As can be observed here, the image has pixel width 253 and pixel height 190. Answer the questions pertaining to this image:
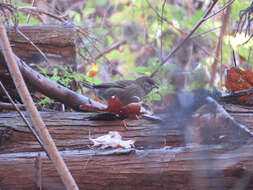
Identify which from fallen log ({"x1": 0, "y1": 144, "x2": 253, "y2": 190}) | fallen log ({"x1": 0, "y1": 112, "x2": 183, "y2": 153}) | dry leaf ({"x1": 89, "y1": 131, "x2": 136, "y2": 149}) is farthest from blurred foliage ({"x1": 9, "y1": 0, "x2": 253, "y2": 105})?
fallen log ({"x1": 0, "y1": 144, "x2": 253, "y2": 190})

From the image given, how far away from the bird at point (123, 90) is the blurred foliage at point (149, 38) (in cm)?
15

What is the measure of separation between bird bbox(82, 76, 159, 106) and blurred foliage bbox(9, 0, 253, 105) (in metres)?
0.15

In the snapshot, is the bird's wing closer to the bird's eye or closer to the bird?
the bird

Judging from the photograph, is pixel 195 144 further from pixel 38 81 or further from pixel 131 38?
pixel 131 38

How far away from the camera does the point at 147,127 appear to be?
2236 millimetres

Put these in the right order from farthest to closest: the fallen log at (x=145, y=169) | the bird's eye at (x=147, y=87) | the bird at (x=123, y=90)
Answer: the bird's eye at (x=147, y=87) < the bird at (x=123, y=90) < the fallen log at (x=145, y=169)

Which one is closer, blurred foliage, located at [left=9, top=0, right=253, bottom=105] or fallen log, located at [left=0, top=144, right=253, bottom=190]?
fallen log, located at [left=0, top=144, right=253, bottom=190]

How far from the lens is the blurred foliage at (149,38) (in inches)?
157

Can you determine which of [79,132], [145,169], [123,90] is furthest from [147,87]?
[145,169]

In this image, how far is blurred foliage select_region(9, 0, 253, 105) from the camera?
3.98m

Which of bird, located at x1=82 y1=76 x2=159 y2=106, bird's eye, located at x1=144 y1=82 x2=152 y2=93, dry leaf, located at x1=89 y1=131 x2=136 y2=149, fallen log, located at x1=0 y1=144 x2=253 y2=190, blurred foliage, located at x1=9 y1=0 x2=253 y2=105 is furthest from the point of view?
blurred foliage, located at x1=9 y1=0 x2=253 y2=105

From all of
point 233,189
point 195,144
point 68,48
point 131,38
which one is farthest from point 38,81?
point 131,38

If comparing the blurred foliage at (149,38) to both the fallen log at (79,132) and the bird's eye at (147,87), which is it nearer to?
the bird's eye at (147,87)

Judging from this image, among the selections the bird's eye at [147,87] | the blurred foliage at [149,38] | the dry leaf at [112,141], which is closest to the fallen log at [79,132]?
the dry leaf at [112,141]
